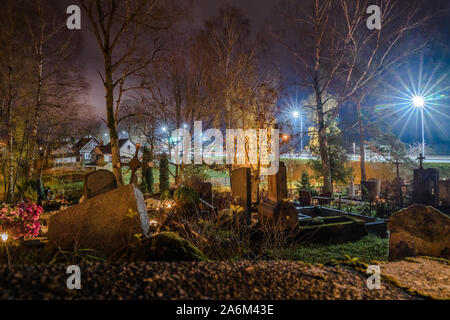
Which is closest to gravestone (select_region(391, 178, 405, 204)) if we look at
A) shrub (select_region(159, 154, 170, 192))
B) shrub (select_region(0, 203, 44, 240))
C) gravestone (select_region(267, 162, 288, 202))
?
gravestone (select_region(267, 162, 288, 202))

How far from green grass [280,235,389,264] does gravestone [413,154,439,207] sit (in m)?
4.94

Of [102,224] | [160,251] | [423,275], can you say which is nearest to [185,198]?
[102,224]

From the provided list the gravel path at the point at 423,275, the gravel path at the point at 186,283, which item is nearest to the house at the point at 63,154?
the gravel path at the point at 186,283

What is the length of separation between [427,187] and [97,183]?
13.2 meters

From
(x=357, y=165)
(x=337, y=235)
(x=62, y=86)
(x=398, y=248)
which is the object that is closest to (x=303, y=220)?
(x=337, y=235)

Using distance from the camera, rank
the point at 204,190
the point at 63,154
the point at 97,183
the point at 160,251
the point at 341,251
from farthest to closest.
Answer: the point at 63,154
the point at 204,190
the point at 97,183
the point at 341,251
the point at 160,251

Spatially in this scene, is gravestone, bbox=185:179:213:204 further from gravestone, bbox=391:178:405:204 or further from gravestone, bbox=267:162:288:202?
gravestone, bbox=391:178:405:204

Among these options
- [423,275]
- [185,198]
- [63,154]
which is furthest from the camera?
[63,154]

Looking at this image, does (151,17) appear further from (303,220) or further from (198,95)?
(303,220)

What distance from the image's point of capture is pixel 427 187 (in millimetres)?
10750

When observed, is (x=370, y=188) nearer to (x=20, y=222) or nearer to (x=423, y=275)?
(x=423, y=275)

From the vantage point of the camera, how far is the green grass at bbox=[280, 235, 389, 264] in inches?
225

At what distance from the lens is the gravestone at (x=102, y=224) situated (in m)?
4.62

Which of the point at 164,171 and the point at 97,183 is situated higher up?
the point at 164,171
